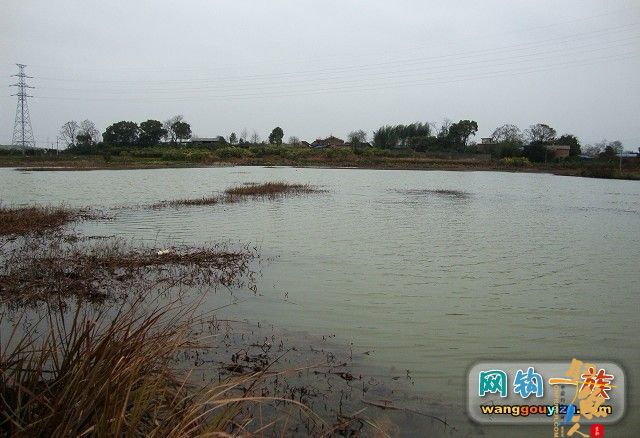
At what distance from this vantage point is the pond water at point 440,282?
6047mm

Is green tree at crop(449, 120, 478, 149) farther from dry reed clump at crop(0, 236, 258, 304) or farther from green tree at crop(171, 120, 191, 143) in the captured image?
dry reed clump at crop(0, 236, 258, 304)

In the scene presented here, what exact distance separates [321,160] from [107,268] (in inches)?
2842

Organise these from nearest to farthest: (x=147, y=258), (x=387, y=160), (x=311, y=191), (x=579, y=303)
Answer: (x=579, y=303)
(x=147, y=258)
(x=311, y=191)
(x=387, y=160)

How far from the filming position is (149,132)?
88812 mm

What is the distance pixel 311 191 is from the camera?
29578mm

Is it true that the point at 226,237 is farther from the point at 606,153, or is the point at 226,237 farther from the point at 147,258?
the point at 606,153

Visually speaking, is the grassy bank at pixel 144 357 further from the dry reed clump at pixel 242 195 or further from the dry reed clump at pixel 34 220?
the dry reed clump at pixel 242 195

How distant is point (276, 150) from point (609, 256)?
251 feet

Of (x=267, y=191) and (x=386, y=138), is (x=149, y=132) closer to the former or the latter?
(x=386, y=138)

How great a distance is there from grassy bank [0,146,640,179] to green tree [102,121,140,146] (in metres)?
7.97

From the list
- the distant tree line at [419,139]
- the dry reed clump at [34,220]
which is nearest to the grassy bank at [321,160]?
the distant tree line at [419,139]

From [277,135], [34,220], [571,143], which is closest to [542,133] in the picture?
[571,143]

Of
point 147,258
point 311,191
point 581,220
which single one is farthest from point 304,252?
point 311,191

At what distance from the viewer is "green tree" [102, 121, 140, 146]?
85.1 m
